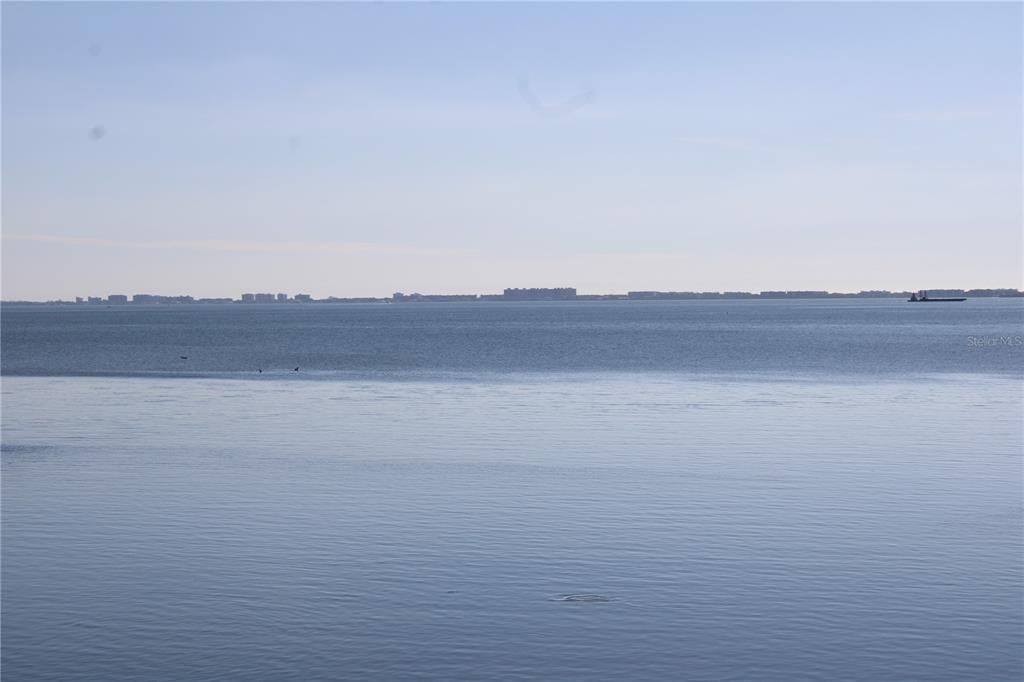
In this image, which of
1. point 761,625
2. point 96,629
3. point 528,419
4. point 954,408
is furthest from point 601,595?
point 954,408

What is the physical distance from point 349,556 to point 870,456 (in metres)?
16.5

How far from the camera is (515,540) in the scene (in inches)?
857

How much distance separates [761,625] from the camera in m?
16.7

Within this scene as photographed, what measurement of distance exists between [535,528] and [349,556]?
12.4 feet

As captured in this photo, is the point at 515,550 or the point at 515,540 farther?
the point at 515,540

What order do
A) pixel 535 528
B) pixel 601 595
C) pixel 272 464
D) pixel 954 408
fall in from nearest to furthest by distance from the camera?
1. pixel 601 595
2. pixel 535 528
3. pixel 272 464
4. pixel 954 408

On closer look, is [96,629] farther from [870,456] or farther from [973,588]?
[870,456]

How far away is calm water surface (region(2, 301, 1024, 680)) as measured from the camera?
1584 cm

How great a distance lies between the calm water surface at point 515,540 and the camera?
15844 millimetres

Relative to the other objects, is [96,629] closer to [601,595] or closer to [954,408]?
[601,595]

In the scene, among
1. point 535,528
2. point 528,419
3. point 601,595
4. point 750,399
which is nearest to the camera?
point 601,595

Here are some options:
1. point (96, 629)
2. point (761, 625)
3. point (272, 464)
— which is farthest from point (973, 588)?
point (272, 464)

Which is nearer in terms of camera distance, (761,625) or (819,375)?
(761,625)

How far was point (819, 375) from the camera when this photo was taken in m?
64.1
